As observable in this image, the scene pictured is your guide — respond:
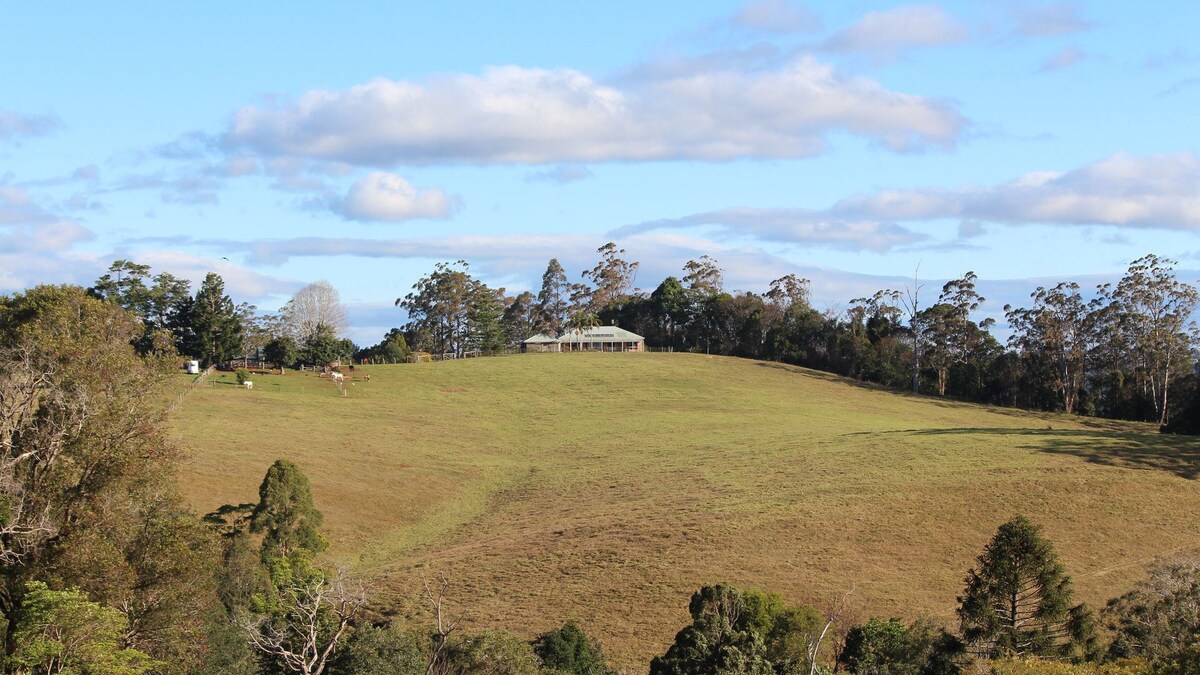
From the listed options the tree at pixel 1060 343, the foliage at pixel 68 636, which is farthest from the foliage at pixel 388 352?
the foliage at pixel 68 636

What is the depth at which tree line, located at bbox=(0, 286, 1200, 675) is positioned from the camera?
2478 centimetres

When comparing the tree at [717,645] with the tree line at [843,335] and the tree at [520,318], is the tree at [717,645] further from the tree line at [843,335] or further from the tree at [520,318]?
the tree at [520,318]

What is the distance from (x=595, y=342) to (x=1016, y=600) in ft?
404

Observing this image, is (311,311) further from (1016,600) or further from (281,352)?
(1016,600)

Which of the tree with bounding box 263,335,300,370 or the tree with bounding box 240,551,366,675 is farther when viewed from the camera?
the tree with bounding box 263,335,300,370

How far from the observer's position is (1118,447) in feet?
235

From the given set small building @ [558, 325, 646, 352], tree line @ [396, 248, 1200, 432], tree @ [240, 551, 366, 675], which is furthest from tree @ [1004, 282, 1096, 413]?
tree @ [240, 551, 366, 675]

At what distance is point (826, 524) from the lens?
53.1 m

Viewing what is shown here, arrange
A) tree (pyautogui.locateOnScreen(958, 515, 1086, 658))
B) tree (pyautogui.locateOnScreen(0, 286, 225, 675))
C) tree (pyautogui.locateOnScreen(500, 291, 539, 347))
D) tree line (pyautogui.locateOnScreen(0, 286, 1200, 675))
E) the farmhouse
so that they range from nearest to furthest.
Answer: tree line (pyautogui.locateOnScreen(0, 286, 1200, 675)) < tree (pyautogui.locateOnScreen(0, 286, 225, 675)) < tree (pyautogui.locateOnScreen(958, 515, 1086, 658)) < the farmhouse < tree (pyautogui.locateOnScreen(500, 291, 539, 347))

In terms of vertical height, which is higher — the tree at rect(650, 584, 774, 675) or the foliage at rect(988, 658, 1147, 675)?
the foliage at rect(988, 658, 1147, 675)

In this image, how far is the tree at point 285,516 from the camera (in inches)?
1794

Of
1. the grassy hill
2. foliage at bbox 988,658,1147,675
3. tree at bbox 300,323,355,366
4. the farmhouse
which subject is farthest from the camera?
the farmhouse

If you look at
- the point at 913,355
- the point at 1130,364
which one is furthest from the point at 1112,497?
the point at 913,355

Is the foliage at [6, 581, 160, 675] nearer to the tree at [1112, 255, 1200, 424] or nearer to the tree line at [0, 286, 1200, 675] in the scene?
the tree line at [0, 286, 1200, 675]
